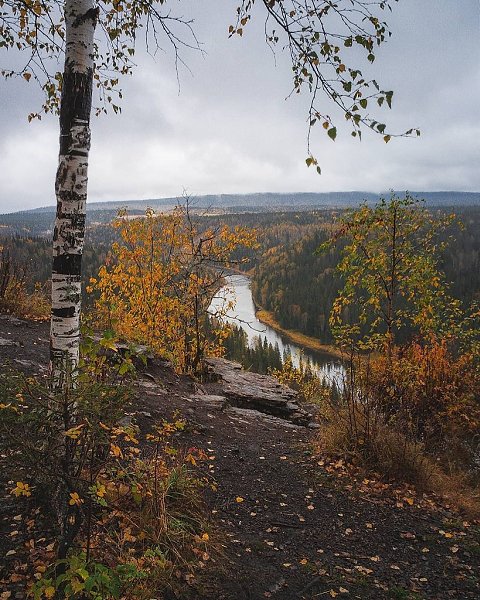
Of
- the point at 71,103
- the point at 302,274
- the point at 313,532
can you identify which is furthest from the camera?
the point at 302,274

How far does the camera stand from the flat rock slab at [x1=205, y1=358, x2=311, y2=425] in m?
10.4

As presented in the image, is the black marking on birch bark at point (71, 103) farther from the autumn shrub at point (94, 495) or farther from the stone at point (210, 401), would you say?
the stone at point (210, 401)

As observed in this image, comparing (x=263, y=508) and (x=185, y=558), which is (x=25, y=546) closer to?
(x=185, y=558)

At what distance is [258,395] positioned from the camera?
35.1ft

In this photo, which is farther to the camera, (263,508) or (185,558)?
(263,508)

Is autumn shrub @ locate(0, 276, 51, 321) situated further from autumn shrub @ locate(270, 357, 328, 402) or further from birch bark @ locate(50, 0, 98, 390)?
autumn shrub @ locate(270, 357, 328, 402)

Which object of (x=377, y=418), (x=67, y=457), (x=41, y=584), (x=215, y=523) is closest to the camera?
(x=41, y=584)

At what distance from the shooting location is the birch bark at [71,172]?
334 centimetres

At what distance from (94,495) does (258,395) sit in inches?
314

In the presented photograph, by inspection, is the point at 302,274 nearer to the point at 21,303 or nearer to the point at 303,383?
the point at 303,383

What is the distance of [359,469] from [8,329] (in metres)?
8.52

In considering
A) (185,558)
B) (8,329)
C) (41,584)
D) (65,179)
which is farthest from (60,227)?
(8,329)

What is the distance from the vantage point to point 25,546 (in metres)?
3.12

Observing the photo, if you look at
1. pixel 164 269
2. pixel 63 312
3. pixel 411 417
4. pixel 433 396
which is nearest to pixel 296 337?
pixel 164 269
